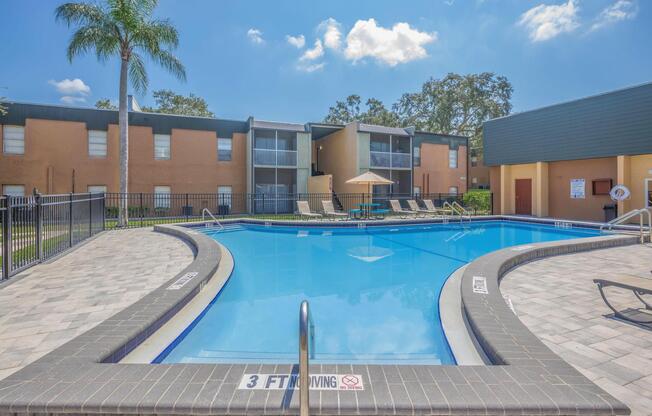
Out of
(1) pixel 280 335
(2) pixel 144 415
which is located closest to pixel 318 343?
(1) pixel 280 335

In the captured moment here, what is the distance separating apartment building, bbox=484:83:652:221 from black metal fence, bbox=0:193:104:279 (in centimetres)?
1998

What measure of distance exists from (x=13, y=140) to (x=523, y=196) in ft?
90.5

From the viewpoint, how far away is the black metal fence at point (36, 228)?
207 inches

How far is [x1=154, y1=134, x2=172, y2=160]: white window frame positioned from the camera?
19062 millimetres

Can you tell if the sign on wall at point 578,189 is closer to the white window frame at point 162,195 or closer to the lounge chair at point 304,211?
the lounge chair at point 304,211

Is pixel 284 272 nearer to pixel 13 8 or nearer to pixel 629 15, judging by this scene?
pixel 13 8

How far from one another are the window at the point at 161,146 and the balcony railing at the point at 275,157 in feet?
16.7

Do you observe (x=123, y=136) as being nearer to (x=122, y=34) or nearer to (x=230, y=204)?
(x=122, y=34)

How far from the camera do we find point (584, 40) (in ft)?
75.6

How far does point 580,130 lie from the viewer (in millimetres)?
15844

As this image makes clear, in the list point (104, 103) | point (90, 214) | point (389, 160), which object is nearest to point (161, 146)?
point (90, 214)

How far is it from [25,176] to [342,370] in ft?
69.9

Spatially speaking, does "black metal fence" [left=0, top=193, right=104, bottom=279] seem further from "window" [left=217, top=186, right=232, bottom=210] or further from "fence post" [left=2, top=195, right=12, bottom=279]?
"window" [left=217, top=186, right=232, bottom=210]

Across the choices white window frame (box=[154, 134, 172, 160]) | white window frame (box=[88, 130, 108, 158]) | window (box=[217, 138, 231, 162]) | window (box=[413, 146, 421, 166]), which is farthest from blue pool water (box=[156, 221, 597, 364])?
window (box=[413, 146, 421, 166])
